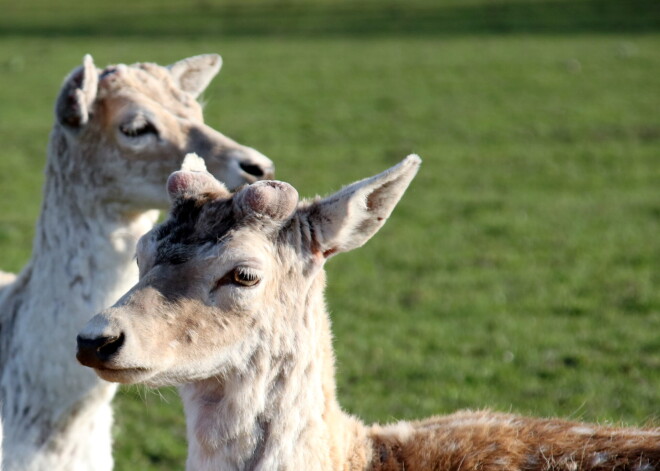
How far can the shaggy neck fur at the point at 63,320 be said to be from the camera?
454 cm

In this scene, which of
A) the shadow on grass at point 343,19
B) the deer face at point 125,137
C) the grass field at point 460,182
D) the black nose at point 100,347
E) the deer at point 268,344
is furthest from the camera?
the shadow on grass at point 343,19

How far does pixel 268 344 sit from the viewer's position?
3344mm

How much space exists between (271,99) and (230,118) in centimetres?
216

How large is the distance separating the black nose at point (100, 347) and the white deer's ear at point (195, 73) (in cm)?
262

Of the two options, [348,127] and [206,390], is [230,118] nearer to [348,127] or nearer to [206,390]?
[348,127]

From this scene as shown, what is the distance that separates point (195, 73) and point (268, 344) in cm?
251

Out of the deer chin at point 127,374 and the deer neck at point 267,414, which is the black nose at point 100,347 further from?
the deer neck at point 267,414

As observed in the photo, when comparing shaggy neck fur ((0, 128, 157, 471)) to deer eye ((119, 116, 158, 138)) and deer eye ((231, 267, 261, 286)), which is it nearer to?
deer eye ((119, 116, 158, 138))

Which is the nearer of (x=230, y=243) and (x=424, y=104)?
(x=230, y=243)

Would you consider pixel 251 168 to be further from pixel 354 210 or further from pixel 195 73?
pixel 354 210

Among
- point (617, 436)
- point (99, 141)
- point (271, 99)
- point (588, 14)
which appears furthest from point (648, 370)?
point (588, 14)

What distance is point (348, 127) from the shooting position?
695 inches

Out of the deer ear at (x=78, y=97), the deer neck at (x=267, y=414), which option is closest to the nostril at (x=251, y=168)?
the deer ear at (x=78, y=97)

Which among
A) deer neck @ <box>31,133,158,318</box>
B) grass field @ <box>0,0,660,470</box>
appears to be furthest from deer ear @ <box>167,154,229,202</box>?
grass field @ <box>0,0,660,470</box>
